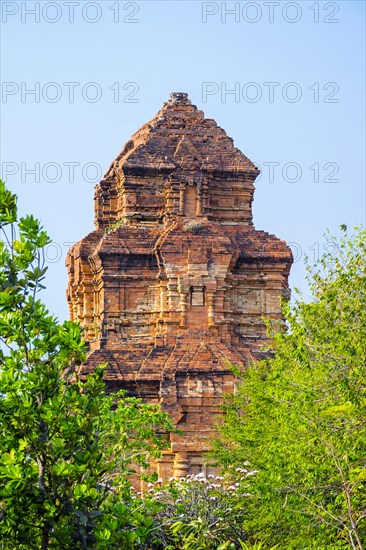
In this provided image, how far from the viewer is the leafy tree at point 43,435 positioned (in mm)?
14766

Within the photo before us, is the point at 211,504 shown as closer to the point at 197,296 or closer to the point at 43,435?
the point at 197,296

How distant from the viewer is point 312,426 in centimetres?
2278

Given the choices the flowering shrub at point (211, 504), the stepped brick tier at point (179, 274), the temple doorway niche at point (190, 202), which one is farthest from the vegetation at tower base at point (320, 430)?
the temple doorway niche at point (190, 202)

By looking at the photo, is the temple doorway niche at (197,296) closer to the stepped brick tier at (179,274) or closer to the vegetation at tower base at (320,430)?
the stepped brick tier at (179,274)

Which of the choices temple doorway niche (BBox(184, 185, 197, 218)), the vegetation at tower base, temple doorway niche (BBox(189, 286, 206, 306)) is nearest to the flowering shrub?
the vegetation at tower base

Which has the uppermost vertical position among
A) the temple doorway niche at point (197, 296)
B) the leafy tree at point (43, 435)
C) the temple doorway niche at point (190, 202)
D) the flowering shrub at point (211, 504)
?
Answer: the temple doorway niche at point (190, 202)

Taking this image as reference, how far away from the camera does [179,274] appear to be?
34.2 metres

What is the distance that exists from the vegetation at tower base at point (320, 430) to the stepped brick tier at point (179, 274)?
224 inches

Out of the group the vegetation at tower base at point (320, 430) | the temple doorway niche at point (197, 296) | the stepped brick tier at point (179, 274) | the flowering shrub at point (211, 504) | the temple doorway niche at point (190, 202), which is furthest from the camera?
the temple doorway niche at point (190, 202)

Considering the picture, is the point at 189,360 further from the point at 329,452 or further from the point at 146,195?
the point at 329,452

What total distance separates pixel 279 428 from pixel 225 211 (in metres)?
10.9

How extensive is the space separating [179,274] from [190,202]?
2.40 metres

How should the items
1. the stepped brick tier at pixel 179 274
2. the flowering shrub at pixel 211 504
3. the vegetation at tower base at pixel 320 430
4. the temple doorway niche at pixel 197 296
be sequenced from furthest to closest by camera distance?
1. the temple doorway niche at pixel 197 296
2. the stepped brick tier at pixel 179 274
3. the flowering shrub at pixel 211 504
4. the vegetation at tower base at pixel 320 430

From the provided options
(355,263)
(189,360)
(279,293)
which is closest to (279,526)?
(355,263)
